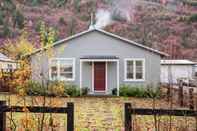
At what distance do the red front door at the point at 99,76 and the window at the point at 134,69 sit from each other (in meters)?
1.65

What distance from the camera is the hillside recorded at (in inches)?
2418

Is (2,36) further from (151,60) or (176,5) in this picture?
(176,5)

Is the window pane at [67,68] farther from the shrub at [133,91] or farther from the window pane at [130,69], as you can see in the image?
the window pane at [130,69]

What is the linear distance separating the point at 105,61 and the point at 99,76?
1.11 m

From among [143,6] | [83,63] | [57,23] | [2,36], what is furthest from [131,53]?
[143,6]

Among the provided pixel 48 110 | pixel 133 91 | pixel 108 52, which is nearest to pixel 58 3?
pixel 108 52

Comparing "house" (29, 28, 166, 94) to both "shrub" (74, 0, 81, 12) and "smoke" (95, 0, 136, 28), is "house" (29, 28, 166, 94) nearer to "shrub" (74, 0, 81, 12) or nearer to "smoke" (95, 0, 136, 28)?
"smoke" (95, 0, 136, 28)

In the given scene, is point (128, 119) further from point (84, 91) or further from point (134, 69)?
point (134, 69)

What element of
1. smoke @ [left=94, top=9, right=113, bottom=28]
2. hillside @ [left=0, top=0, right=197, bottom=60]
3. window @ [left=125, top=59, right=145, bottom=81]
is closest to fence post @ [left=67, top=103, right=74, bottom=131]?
window @ [left=125, top=59, right=145, bottom=81]

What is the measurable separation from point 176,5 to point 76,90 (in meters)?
60.6

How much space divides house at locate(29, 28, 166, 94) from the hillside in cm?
2747

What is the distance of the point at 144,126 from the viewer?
38.1 feet

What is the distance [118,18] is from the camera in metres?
74.1

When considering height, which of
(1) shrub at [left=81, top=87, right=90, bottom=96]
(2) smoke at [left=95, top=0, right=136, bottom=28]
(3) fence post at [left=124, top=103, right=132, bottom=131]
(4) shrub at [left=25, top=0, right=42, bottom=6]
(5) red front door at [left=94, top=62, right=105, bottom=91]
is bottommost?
(3) fence post at [left=124, top=103, right=132, bottom=131]
